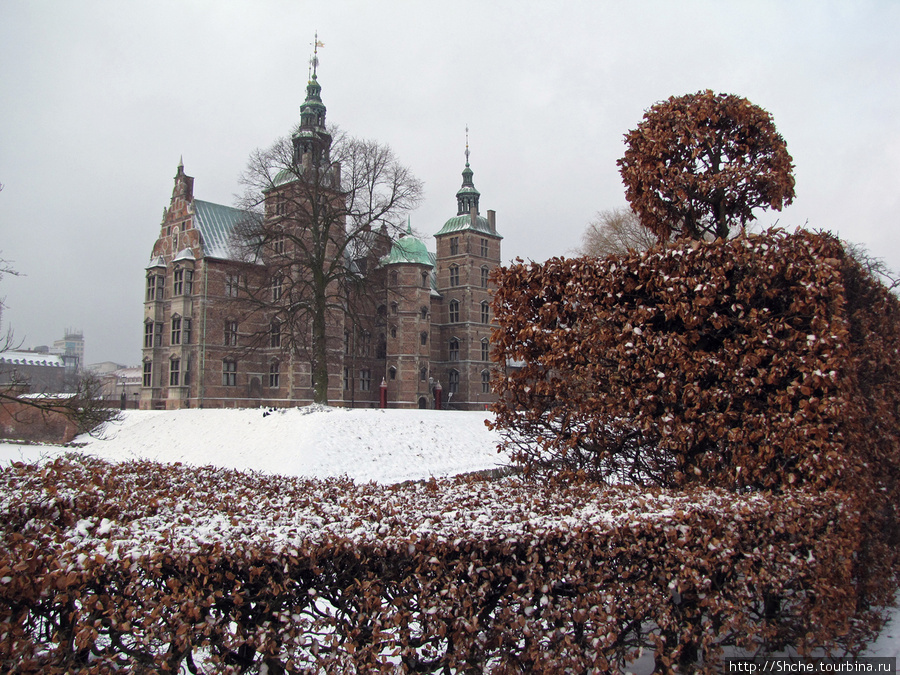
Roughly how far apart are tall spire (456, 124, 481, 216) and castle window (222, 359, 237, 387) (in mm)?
24002

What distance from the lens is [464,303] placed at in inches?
2051

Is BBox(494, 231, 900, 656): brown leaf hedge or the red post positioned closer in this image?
BBox(494, 231, 900, 656): brown leaf hedge

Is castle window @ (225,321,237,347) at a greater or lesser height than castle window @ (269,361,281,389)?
greater

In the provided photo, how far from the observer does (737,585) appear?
13.9ft

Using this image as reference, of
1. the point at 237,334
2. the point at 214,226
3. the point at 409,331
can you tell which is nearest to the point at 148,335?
the point at 237,334

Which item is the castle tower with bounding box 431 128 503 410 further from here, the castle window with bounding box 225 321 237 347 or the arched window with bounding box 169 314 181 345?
the arched window with bounding box 169 314 181 345

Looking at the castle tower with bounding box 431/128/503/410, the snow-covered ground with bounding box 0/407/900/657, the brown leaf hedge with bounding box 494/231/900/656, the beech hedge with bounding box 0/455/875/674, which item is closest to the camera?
the beech hedge with bounding box 0/455/875/674

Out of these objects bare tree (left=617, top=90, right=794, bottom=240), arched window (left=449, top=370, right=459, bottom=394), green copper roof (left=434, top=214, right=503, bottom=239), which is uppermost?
green copper roof (left=434, top=214, right=503, bottom=239)

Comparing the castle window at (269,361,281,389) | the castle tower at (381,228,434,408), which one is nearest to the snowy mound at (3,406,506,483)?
the castle window at (269,361,281,389)

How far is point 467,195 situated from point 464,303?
9.67 meters

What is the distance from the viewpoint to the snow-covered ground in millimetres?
20781

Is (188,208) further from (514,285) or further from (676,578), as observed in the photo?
(676,578)

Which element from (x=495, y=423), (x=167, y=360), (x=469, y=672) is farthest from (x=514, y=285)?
(x=167, y=360)

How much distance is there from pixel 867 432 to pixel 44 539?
697 cm
